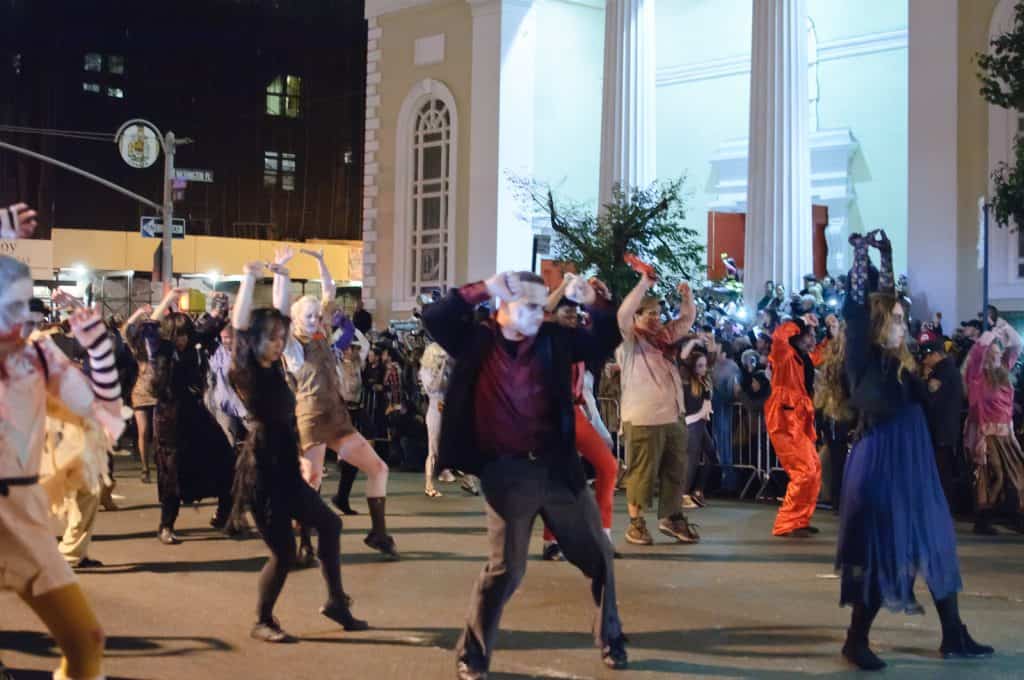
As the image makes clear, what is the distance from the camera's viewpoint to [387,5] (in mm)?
32031

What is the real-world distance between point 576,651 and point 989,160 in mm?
15667

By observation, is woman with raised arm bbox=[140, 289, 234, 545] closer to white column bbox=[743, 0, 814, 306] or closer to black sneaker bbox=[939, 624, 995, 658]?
black sneaker bbox=[939, 624, 995, 658]

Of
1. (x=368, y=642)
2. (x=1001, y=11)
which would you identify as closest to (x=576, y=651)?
(x=368, y=642)

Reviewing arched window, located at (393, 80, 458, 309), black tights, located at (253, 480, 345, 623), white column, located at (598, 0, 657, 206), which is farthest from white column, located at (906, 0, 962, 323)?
black tights, located at (253, 480, 345, 623)

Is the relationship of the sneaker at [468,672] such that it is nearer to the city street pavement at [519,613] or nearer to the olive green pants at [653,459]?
the city street pavement at [519,613]

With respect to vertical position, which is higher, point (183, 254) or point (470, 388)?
point (183, 254)

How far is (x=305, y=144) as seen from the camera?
53719mm

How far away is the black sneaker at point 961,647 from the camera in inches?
295

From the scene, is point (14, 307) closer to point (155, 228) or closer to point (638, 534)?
point (638, 534)

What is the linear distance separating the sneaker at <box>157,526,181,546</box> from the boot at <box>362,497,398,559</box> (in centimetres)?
190

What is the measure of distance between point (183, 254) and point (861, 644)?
35479 mm

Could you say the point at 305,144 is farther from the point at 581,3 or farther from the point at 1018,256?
the point at 1018,256

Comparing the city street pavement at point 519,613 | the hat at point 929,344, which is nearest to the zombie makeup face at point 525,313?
the city street pavement at point 519,613

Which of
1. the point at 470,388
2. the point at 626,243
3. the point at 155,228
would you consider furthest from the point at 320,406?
the point at 155,228
